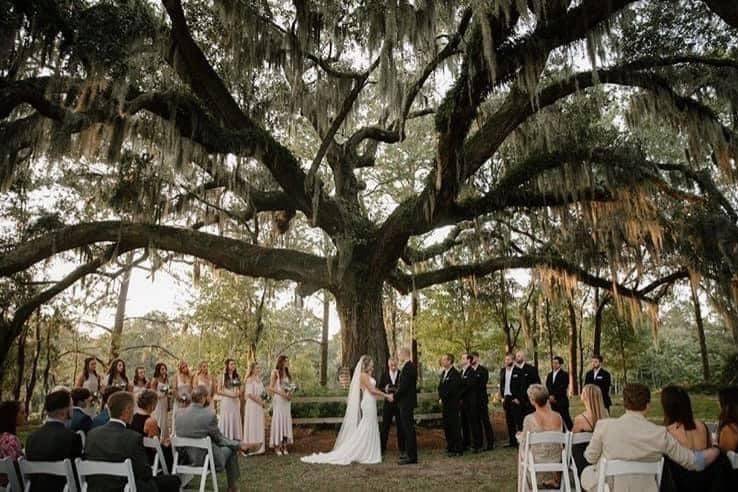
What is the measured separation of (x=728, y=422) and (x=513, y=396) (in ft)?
18.8

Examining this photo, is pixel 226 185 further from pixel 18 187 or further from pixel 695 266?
pixel 695 266

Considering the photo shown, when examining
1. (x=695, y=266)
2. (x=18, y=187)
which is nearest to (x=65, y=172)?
(x=18, y=187)

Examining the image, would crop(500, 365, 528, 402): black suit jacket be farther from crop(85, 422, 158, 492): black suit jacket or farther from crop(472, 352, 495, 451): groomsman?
crop(85, 422, 158, 492): black suit jacket

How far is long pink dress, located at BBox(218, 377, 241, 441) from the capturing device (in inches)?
359

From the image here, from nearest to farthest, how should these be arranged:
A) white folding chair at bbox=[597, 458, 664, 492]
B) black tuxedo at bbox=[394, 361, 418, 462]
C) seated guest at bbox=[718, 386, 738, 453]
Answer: white folding chair at bbox=[597, 458, 664, 492], seated guest at bbox=[718, 386, 738, 453], black tuxedo at bbox=[394, 361, 418, 462]

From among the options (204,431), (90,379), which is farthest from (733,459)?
(90,379)

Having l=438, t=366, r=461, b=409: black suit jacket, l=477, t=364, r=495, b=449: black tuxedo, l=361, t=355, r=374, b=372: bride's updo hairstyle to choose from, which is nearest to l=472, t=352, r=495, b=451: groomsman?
l=477, t=364, r=495, b=449: black tuxedo

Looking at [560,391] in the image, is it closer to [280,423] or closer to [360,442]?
[360,442]

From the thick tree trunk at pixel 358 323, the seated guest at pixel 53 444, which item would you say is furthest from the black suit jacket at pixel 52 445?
the thick tree trunk at pixel 358 323

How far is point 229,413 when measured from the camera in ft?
30.4

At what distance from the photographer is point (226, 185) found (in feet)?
36.2

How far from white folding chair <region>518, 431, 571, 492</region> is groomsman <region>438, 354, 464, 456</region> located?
363 cm

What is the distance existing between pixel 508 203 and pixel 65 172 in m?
10.4

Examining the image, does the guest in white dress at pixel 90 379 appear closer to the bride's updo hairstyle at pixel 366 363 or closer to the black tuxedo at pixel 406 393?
the bride's updo hairstyle at pixel 366 363
